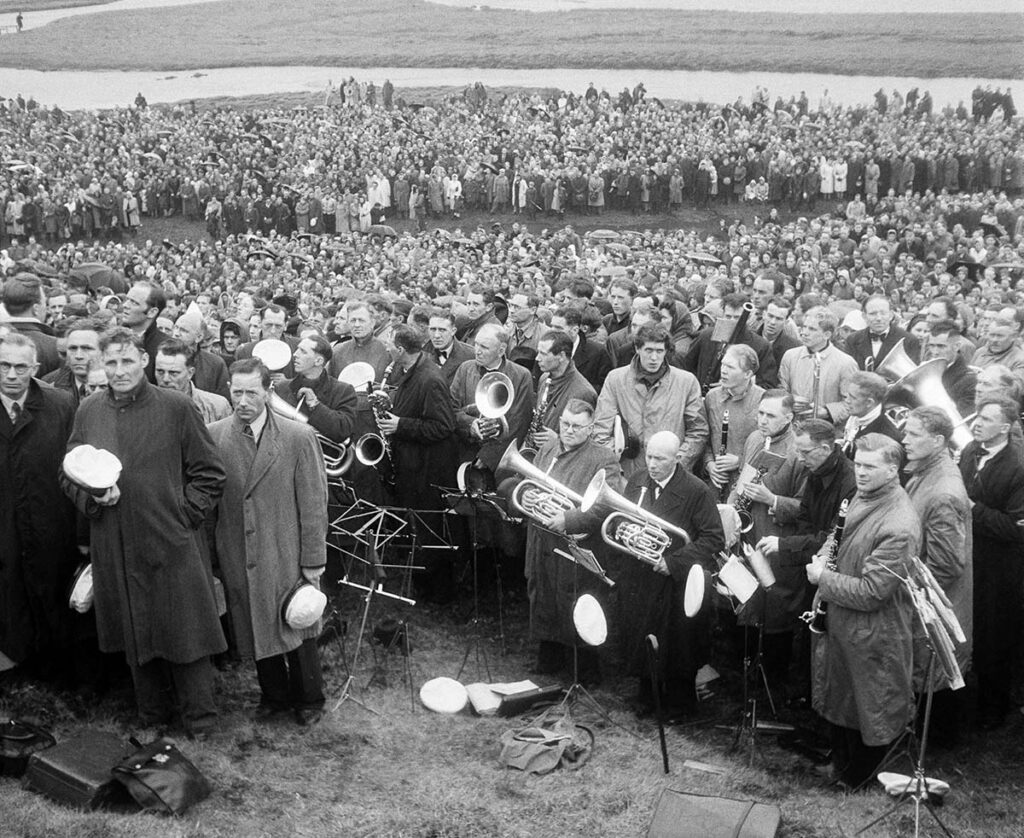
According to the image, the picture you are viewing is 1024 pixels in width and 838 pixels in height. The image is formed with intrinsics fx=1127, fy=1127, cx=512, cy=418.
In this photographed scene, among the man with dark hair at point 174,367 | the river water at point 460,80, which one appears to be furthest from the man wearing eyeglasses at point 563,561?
the river water at point 460,80

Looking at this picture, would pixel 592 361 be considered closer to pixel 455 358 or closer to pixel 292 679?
pixel 455 358

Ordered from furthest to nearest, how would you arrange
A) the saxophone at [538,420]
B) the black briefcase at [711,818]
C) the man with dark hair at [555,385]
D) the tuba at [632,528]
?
the saxophone at [538,420], the man with dark hair at [555,385], the tuba at [632,528], the black briefcase at [711,818]

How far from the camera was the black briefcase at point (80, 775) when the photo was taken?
5.47 m

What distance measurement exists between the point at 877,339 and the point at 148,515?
612 cm

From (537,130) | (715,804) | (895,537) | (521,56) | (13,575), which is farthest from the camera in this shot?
(521,56)

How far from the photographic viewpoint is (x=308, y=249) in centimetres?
2986

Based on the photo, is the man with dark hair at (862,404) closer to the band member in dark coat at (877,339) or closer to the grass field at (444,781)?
the band member in dark coat at (877,339)

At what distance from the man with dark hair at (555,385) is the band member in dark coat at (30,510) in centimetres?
327

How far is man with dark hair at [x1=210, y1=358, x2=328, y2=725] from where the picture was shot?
6.41 metres

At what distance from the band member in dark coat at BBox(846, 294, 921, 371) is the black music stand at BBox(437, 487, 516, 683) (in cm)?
339

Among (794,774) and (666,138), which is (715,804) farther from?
(666,138)

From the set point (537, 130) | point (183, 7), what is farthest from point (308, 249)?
point (183, 7)

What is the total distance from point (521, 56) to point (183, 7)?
12.0 meters

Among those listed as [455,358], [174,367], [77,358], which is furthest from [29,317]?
[455,358]
